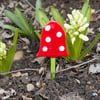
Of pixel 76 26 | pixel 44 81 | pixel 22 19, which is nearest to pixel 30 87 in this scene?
pixel 44 81

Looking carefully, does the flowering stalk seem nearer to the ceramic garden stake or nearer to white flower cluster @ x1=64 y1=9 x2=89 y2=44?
white flower cluster @ x1=64 y1=9 x2=89 y2=44

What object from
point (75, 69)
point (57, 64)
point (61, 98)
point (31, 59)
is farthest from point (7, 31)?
point (61, 98)

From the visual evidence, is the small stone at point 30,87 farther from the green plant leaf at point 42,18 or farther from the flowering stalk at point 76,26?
the green plant leaf at point 42,18

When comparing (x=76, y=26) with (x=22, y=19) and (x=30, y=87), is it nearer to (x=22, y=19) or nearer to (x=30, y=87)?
(x=30, y=87)

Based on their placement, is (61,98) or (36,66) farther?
(36,66)

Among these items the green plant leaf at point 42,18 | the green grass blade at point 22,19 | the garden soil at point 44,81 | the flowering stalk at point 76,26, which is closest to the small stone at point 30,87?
the garden soil at point 44,81

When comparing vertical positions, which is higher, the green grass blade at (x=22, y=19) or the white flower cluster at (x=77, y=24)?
the green grass blade at (x=22, y=19)

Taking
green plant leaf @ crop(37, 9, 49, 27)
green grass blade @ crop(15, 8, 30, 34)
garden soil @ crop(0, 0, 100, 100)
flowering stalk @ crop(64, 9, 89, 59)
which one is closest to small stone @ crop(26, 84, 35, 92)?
garden soil @ crop(0, 0, 100, 100)

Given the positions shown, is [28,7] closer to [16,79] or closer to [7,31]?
[7,31]
